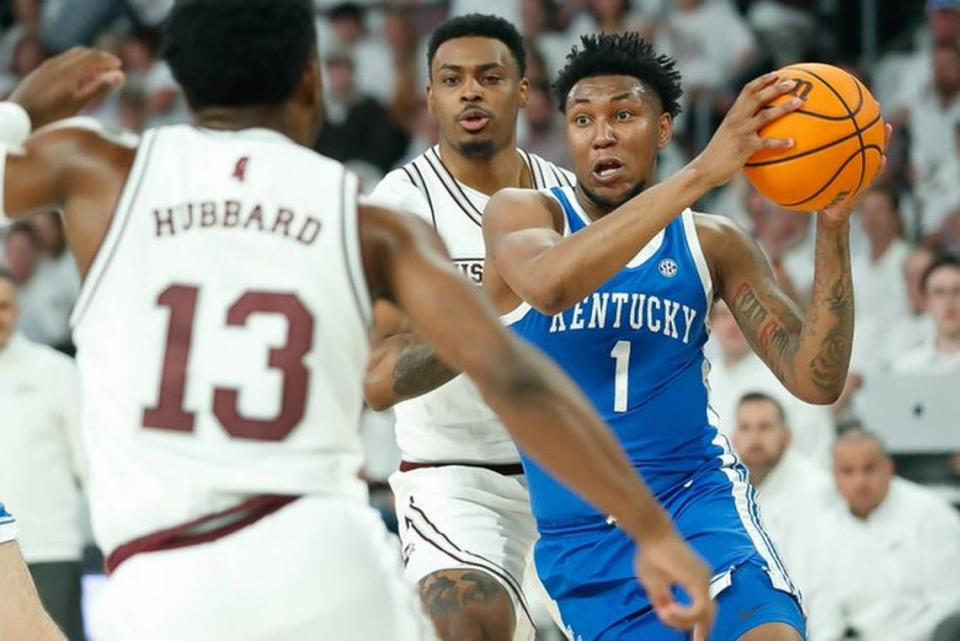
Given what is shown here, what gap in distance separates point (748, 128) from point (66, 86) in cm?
190

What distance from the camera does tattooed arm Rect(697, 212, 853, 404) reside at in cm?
559

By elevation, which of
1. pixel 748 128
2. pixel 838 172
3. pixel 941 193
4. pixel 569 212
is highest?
pixel 748 128

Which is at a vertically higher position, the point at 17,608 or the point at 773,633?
the point at 773,633

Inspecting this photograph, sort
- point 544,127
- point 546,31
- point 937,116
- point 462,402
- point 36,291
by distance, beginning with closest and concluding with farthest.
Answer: point 462,402 → point 937,116 → point 544,127 → point 36,291 → point 546,31

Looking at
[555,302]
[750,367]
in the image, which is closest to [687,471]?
[555,302]

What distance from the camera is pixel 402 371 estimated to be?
6.03m

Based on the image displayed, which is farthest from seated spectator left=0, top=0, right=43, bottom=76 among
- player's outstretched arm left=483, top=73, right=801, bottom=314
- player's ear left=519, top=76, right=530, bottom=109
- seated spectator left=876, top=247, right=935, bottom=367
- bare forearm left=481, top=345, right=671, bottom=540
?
bare forearm left=481, top=345, right=671, bottom=540

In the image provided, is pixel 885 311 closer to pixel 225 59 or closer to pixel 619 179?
pixel 619 179

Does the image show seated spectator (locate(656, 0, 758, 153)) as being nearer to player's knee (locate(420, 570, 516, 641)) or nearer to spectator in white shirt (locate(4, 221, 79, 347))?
spectator in white shirt (locate(4, 221, 79, 347))

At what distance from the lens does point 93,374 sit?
396cm

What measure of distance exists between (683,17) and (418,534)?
856 cm

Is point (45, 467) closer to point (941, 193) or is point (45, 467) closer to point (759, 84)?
point (759, 84)

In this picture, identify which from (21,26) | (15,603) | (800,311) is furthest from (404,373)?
(21,26)

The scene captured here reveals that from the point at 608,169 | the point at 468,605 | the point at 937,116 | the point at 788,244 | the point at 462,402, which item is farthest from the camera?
the point at 937,116
